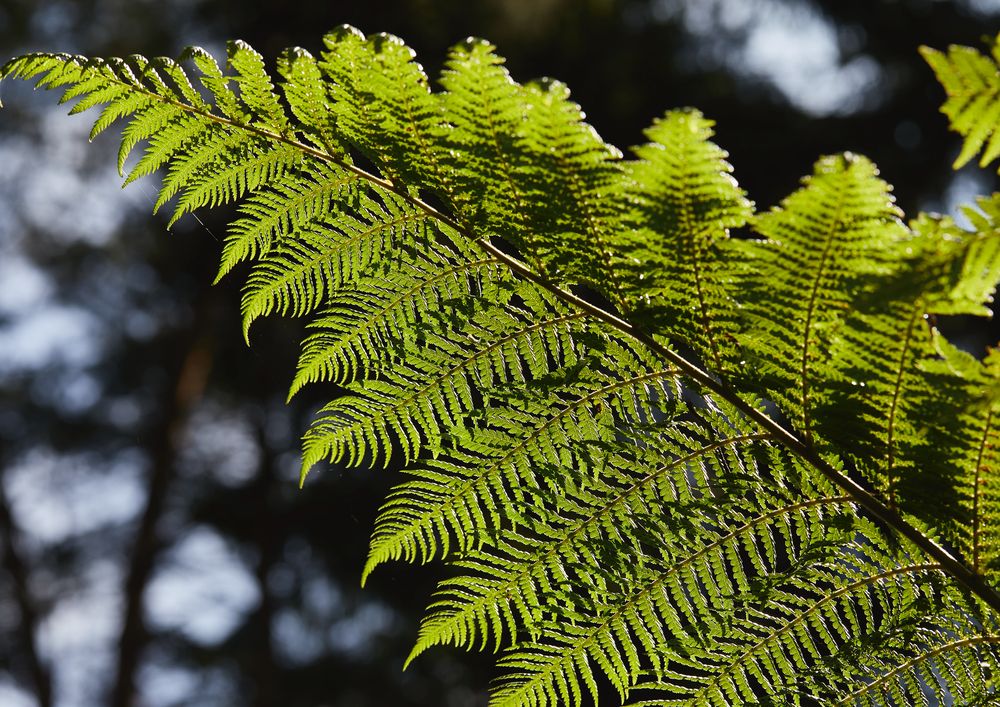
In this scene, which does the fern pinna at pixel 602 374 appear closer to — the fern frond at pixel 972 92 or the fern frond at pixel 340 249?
the fern frond at pixel 340 249

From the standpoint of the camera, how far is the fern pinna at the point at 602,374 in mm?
750

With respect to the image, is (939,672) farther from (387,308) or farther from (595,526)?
(387,308)

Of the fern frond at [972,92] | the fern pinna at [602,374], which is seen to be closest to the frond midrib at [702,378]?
the fern pinna at [602,374]

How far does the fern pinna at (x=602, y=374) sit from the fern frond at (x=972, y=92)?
0.14 metres

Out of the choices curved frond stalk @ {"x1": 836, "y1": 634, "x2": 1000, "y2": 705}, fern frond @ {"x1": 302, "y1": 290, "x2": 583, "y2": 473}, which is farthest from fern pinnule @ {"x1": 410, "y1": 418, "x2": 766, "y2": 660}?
curved frond stalk @ {"x1": 836, "y1": 634, "x2": 1000, "y2": 705}

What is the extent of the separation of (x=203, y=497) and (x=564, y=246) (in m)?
7.66

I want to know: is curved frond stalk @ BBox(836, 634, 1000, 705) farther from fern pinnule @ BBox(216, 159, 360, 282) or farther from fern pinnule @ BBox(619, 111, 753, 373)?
fern pinnule @ BBox(216, 159, 360, 282)

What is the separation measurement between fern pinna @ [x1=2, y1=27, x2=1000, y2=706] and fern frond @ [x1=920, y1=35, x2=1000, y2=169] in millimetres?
137

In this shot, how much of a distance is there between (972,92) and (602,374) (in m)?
0.44

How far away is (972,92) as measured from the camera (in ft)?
1.84

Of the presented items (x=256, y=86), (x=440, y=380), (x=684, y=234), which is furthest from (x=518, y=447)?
(x=256, y=86)

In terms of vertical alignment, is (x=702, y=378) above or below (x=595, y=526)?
above

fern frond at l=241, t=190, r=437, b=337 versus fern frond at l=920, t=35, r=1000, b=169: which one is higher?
fern frond at l=920, t=35, r=1000, b=169

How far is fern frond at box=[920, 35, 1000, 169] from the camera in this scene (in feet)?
1.82
